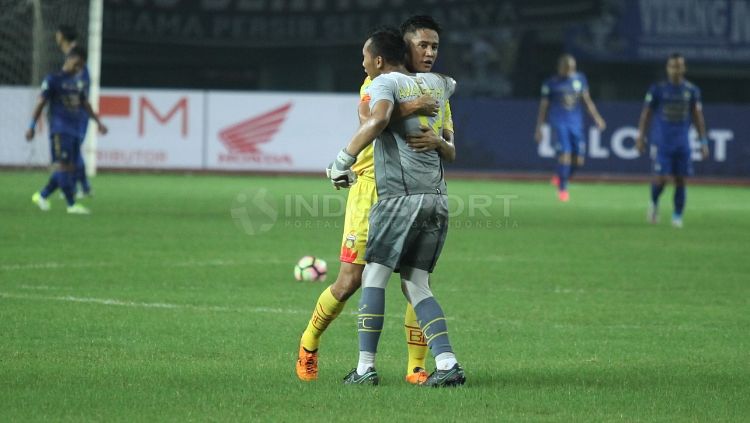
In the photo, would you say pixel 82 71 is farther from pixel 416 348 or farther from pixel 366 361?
pixel 366 361

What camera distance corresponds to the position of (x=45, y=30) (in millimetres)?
27047

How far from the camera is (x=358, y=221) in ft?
23.7

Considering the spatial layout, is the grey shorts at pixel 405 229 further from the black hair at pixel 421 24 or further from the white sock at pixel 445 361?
the black hair at pixel 421 24

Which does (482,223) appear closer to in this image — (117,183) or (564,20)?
(117,183)

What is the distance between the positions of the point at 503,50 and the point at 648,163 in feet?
16.3

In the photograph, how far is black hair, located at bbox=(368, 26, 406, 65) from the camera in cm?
696

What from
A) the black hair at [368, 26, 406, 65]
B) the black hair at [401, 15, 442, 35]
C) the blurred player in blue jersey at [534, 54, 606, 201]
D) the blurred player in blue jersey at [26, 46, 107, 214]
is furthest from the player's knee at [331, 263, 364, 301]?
the blurred player in blue jersey at [534, 54, 606, 201]

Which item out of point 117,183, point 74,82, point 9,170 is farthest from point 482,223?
point 9,170

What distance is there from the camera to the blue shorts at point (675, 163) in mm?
18906

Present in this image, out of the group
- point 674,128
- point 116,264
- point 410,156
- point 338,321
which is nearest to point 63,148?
point 116,264

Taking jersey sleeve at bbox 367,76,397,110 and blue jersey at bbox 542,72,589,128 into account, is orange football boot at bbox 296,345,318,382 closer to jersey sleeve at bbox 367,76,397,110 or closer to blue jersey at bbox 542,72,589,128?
jersey sleeve at bbox 367,76,397,110

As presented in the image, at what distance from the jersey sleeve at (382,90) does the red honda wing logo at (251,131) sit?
2219 centimetres

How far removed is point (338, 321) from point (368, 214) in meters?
2.42

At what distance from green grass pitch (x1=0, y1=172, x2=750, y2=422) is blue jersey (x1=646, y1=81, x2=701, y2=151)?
3.81 feet
